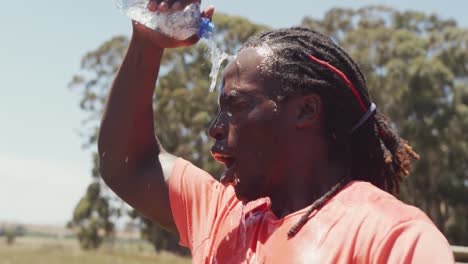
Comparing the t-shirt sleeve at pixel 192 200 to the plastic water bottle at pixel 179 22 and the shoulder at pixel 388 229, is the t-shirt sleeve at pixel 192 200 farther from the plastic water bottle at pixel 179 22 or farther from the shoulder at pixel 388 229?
the shoulder at pixel 388 229

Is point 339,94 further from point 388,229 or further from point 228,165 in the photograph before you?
point 388,229

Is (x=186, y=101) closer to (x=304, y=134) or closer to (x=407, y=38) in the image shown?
(x=407, y=38)

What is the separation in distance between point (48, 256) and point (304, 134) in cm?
2942

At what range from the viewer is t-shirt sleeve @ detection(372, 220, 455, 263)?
6.05 ft

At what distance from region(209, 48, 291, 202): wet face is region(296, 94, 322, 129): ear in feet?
0.13

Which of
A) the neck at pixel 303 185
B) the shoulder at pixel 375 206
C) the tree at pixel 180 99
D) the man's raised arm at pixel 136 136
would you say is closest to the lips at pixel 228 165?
the neck at pixel 303 185

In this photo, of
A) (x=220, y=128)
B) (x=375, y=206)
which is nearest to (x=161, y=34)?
(x=220, y=128)

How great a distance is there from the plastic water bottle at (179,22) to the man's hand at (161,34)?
14 millimetres

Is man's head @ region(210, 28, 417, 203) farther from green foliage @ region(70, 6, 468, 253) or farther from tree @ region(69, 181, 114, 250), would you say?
tree @ region(69, 181, 114, 250)

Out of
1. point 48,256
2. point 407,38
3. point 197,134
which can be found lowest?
point 48,256

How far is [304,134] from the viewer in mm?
2314

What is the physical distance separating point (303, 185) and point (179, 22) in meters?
0.66

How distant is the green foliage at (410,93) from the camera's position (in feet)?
85.3

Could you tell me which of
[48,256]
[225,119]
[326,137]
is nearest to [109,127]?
[225,119]
